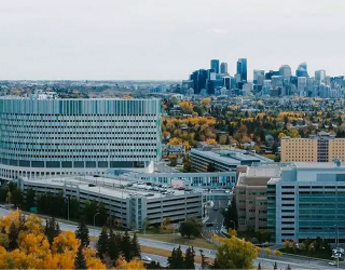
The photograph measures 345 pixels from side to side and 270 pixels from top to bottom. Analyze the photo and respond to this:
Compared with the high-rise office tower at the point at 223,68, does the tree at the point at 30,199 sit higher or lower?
lower

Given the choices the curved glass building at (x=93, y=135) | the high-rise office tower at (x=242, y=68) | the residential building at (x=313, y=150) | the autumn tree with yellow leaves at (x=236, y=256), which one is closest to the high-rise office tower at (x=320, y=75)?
the high-rise office tower at (x=242, y=68)

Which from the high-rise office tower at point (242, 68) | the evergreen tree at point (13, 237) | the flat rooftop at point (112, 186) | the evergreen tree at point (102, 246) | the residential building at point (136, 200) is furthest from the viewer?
the high-rise office tower at point (242, 68)

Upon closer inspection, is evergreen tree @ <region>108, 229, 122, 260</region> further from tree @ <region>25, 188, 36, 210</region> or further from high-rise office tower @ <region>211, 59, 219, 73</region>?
high-rise office tower @ <region>211, 59, 219, 73</region>

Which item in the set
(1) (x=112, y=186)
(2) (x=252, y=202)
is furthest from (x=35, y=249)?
(1) (x=112, y=186)

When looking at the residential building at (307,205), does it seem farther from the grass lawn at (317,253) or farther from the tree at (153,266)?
the tree at (153,266)

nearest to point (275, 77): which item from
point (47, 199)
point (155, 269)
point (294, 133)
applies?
point (294, 133)

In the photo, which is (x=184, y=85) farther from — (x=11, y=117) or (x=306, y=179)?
(x=306, y=179)
